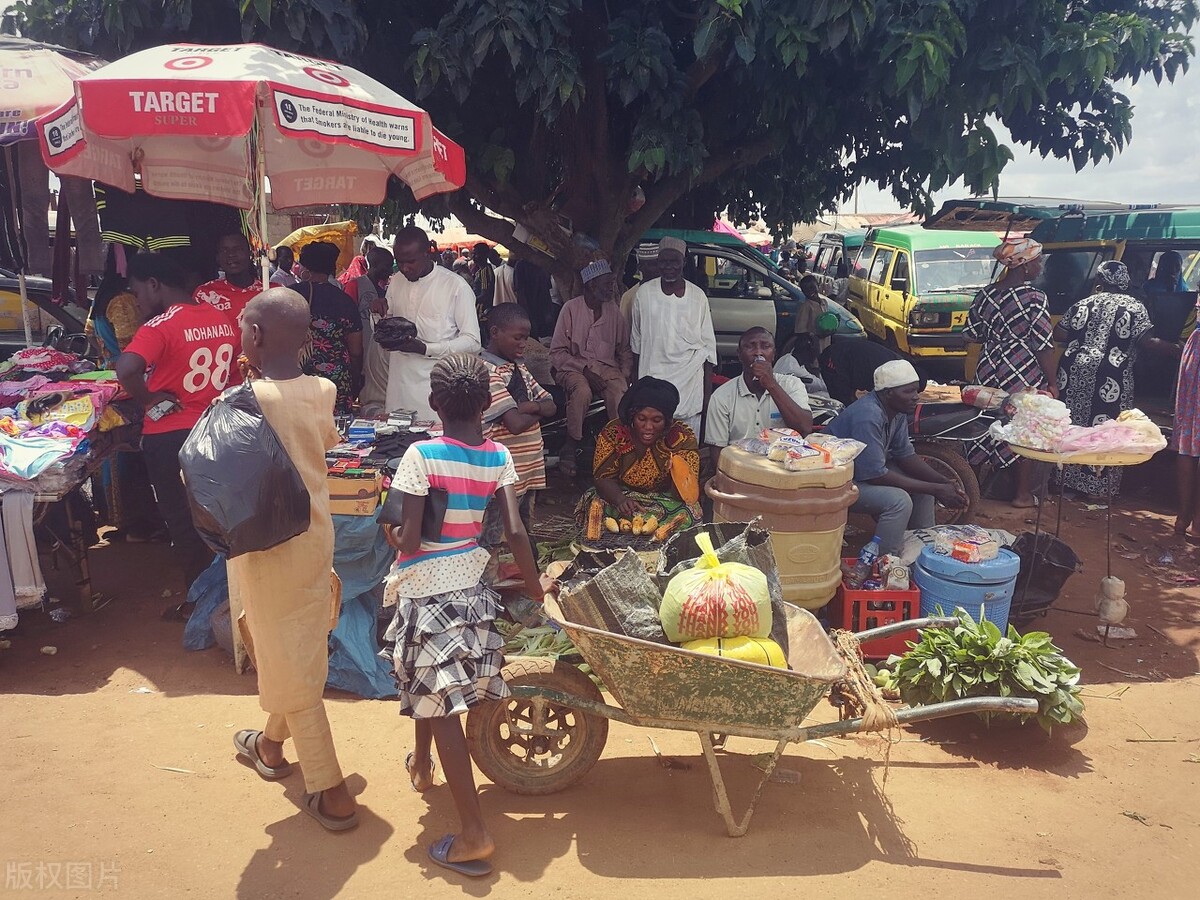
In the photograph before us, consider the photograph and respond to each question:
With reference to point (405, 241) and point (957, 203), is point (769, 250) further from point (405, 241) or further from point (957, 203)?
point (405, 241)

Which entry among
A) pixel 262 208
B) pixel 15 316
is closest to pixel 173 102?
pixel 262 208

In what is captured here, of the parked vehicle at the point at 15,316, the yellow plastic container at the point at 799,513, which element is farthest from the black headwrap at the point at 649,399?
the parked vehicle at the point at 15,316

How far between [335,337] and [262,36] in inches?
85.9

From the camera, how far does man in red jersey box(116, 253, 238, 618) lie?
4707 mm

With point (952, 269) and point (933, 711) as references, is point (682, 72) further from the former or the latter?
point (952, 269)

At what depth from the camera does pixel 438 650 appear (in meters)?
3.10

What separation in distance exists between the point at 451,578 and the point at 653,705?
882mm

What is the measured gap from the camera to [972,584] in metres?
4.89

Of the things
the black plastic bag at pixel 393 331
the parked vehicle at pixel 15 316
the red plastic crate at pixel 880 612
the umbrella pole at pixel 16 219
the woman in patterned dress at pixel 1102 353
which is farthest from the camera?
the parked vehicle at pixel 15 316

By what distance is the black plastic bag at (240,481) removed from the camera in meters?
2.87

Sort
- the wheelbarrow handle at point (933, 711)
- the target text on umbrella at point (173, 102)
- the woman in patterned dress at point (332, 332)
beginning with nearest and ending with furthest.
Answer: the wheelbarrow handle at point (933, 711) → the target text on umbrella at point (173, 102) → the woman in patterned dress at point (332, 332)

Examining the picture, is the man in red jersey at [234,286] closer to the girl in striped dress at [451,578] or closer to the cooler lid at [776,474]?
the girl in striped dress at [451,578]

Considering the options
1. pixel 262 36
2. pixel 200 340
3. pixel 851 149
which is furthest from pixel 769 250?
pixel 200 340

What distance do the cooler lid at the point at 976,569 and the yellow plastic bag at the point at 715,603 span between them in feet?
6.23
